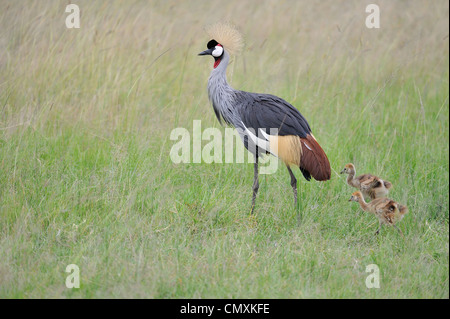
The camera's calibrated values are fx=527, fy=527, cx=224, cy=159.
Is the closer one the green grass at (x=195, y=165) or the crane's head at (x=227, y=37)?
the green grass at (x=195, y=165)

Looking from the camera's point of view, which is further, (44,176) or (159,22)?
(159,22)

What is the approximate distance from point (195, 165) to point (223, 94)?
64cm

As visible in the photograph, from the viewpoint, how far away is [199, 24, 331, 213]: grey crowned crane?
3803mm

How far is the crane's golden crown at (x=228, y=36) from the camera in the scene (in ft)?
14.1

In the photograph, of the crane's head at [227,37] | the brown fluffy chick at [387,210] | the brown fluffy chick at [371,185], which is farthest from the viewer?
the crane's head at [227,37]

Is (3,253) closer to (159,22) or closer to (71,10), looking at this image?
(71,10)

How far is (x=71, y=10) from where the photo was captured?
5.15 m

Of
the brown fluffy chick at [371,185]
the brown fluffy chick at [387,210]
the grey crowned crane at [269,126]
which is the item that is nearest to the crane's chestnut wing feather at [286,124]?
the grey crowned crane at [269,126]

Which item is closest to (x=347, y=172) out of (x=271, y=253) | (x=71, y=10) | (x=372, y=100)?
(x=271, y=253)

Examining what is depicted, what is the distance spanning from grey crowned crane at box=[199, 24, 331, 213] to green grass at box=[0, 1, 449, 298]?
0.32 metres

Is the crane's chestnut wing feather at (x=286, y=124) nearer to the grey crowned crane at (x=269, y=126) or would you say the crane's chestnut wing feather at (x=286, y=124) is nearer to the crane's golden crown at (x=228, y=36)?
the grey crowned crane at (x=269, y=126)

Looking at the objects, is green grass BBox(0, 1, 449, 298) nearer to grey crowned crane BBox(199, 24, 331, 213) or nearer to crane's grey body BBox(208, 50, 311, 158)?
grey crowned crane BBox(199, 24, 331, 213)
